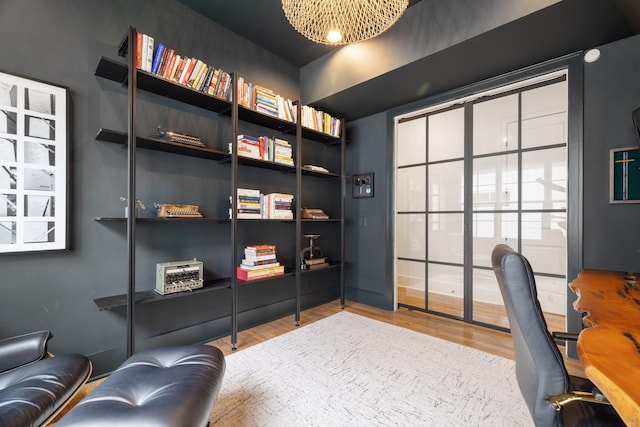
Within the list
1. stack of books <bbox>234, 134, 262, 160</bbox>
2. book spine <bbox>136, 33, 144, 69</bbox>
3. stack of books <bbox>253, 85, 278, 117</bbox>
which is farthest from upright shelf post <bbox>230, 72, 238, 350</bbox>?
book spine <bbox>136, 33, 144, 69</bbox>

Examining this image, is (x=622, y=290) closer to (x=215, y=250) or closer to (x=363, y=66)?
(x=363, y=66)

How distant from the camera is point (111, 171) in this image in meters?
2.03

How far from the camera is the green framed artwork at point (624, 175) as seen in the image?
1.97 m

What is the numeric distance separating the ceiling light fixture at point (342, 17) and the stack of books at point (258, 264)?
1.91 metres

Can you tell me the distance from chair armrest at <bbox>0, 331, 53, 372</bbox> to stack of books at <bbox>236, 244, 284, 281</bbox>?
4.46ft

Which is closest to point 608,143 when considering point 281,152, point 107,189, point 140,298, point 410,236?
point 410,236

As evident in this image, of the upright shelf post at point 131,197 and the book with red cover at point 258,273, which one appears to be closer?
the upright shelf post at point 131,197

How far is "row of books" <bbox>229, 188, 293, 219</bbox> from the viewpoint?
256cm

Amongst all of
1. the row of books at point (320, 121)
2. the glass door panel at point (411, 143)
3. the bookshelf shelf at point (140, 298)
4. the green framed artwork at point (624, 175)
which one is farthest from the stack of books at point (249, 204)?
the green framed artwork at point (624, 175)

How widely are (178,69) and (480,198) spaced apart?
10.2 ft

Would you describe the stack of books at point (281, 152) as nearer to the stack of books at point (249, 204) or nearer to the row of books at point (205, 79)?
the row of books at point (205, 79)

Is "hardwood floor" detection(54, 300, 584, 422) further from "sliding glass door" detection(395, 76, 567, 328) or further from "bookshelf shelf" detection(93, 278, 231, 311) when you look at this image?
"bookshelf shelf" detection(93, 278, 231, 311)

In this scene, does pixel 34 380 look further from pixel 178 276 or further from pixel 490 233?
pixel 490 233

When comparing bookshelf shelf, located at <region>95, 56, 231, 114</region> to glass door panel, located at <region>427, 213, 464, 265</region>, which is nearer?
bookshelf shelf, located at <region>95, 56, 231, 114</region>
